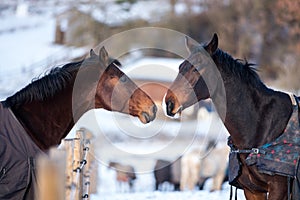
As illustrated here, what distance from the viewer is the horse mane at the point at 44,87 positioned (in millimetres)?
4582

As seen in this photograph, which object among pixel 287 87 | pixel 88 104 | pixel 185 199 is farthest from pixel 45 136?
pixel 287 87

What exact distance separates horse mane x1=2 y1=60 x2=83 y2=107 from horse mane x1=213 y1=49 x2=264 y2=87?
1181mm

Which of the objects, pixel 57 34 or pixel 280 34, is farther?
pixel 57 34

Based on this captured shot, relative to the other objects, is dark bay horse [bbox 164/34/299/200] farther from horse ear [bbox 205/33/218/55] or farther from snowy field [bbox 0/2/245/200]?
snowy field [bbox 0/2/245/200]

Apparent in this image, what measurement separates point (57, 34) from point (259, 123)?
3305cm

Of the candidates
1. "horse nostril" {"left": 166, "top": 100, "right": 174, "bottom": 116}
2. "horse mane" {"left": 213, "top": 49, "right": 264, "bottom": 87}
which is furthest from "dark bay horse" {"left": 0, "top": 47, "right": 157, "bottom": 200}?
"horse mane" {"left": 213, "top": 49, "right": 264, "bottom": 87}

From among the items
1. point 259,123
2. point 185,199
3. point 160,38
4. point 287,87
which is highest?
point 160,38

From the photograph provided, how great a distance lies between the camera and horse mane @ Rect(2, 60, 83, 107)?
458 centimetres

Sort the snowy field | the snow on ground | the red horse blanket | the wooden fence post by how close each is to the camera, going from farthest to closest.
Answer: the snowy field < the snow on ground < the red horse blanket < the wooden fence post

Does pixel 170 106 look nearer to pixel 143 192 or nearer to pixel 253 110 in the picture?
pixel 253 110

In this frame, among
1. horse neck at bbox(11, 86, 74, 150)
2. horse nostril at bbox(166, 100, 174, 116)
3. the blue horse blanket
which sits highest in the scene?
horse nostril at bbox(166, 100, 174, 116)

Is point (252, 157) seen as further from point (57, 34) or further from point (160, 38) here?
A: point (57, 34)

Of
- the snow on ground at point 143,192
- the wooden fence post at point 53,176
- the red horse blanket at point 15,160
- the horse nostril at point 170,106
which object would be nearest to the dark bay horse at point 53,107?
the red horse blanket at point 15,160

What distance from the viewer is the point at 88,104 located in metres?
4.79
